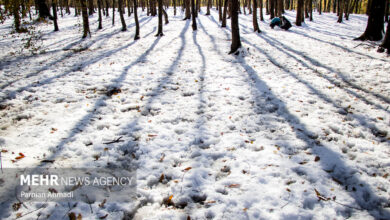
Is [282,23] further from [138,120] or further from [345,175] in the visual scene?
[345,175]

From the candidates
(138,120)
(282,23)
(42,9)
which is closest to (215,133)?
(138,120)

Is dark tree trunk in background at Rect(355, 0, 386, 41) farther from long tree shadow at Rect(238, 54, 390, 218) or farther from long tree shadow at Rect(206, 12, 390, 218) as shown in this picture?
long tree shadow at Rect(238, 54, 390, 218)

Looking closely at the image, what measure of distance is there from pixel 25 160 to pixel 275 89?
6194 mm

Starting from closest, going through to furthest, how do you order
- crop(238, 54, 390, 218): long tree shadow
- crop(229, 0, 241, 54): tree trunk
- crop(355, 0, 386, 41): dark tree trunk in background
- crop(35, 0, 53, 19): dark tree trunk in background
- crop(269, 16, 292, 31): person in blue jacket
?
crop(238, 54, 390, 218): long tree shadow
crop(229, 0, 241, 54): tree trunk
crop(355, 0, 386, 41): dark tree trunk in background
crop(269, 16, 292, 31): person in blue jacket
crop(35, 0, 53, 19): dark tree trunk in background

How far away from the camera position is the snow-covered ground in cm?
265

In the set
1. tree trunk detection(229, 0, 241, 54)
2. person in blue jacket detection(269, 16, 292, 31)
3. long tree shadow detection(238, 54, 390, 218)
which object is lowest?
long tree shadow detection(238, 54, 390, 218)

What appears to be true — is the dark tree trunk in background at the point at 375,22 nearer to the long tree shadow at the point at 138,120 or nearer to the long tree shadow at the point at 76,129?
the long tree shadow at the point at 138,120

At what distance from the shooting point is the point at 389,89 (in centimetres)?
584

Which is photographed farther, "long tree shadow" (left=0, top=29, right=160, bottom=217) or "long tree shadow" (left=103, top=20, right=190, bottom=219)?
"long tree shadow" (left=103, top=20, right=190, bottom=219)

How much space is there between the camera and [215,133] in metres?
4.25

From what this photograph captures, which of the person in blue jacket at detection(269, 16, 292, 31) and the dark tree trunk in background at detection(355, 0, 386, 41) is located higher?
the person in blue jacket at detection(269, 16, 292, 31)

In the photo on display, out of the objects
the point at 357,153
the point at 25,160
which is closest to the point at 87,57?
the point at 25,160

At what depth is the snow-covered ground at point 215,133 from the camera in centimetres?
265

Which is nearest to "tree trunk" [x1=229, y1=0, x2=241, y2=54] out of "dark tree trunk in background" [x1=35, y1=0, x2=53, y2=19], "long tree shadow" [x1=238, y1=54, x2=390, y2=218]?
"long tree shadow" [x1=238, y1=54, x2=390, y2=218]
